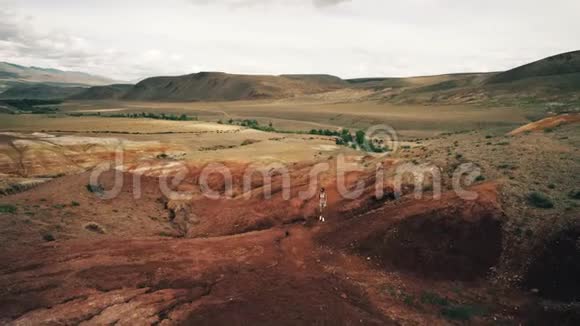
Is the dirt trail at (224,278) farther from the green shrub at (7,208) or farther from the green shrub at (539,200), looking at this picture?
the green shrub at (7,208)

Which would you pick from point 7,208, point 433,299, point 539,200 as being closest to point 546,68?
point 539,200

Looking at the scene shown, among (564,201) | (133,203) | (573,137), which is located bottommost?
(133,203)

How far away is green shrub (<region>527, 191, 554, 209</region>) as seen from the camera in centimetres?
1512

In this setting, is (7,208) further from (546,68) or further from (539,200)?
(546,68)

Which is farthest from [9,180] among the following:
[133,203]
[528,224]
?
[528,224]

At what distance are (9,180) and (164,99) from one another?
574 ft

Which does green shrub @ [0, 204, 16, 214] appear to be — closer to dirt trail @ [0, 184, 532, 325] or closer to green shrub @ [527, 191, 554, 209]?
dirt trail @ [0, 184, 532, 325]

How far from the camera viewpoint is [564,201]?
1516cm

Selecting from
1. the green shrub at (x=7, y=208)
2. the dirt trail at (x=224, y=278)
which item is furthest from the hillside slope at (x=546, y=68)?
the green shrub at (x=7, y=208)

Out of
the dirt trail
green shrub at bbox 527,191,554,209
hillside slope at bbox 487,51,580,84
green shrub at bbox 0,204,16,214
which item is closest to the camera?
the dirt trail

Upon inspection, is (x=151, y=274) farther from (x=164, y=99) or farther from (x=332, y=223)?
(x=164, y=99)

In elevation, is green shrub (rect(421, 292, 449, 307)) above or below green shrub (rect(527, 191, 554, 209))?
below

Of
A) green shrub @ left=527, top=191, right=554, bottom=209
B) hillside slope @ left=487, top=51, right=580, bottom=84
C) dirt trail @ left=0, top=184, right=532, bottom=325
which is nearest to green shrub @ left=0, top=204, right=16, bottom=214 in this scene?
dirt trail @ left=0, top=184, right=532, bottom=325

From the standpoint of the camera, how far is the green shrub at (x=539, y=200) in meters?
15.1
